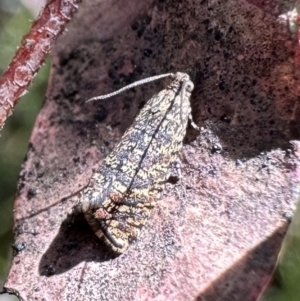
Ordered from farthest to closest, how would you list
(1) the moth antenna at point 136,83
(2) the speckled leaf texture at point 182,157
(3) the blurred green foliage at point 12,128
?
(3) the blurred green foliage at point 12,128, (1) the moth antenna at point 136,83, (2) the speckled leaf texture at point 182,157

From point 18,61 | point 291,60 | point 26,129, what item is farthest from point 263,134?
point 26,129

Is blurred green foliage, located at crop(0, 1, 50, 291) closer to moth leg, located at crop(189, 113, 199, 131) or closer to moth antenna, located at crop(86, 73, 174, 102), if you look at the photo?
moth antenna, located at crop(86, 73, 174, 102)

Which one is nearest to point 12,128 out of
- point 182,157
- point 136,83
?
point 136,83

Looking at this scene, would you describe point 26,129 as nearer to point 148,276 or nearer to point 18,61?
point 18,61

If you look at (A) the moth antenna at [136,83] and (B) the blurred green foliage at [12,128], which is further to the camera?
(B) the blurred green foliage at [12,128]

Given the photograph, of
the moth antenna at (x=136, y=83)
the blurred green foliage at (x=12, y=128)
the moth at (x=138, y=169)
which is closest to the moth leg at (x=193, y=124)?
the moth at (x=138, y=169)

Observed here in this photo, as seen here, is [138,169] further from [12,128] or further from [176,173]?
[12,128]

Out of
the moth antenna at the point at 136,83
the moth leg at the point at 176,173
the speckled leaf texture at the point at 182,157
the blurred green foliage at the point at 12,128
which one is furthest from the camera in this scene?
the blurred green foliage at the point at 12,128

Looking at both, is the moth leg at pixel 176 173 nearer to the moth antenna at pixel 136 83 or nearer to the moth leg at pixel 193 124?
the moth leg at pixel 193 124
